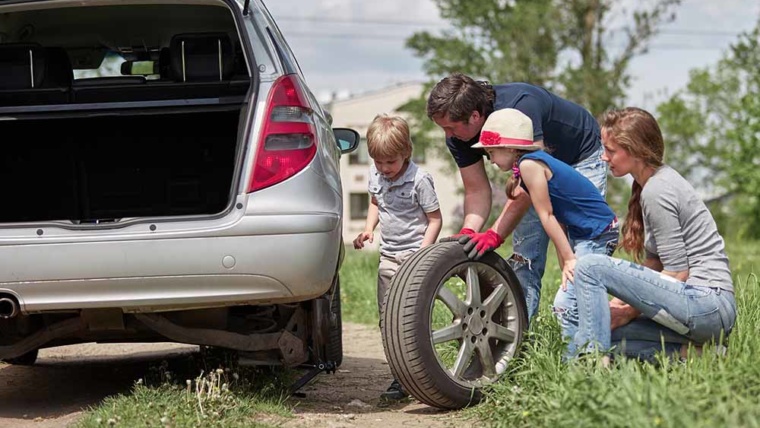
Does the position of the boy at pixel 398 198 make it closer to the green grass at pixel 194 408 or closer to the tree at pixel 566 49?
the green grass at pixel 194 408

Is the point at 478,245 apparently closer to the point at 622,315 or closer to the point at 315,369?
the point at 622,315

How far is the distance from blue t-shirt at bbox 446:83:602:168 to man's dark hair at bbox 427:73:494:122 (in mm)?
74

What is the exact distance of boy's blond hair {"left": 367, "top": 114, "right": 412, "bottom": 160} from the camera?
18.1 ft

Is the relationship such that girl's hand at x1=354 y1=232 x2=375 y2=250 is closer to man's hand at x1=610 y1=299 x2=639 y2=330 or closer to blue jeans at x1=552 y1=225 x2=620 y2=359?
blue jeans at x1=552 y1=225 x2=620 y2=359

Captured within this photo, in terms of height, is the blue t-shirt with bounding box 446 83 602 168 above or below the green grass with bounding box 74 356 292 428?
above

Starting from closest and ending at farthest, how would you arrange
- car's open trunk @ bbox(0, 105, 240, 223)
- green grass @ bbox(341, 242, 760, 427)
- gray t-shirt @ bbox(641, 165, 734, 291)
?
1. green grass @ bbox(341, 242, 760, 427)
2. gray t-shirt @ bbox(641, 165, 734, 291)
3. car's open trunk @ bbox(0, 105, 240, 223)

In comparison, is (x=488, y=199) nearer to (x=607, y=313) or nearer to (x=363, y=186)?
(x=607, y=313)

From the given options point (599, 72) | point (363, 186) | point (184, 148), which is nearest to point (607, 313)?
point (184, 148)

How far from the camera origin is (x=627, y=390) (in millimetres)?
3457

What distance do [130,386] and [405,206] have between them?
5.63 feet

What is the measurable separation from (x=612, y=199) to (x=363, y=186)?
23.8 m

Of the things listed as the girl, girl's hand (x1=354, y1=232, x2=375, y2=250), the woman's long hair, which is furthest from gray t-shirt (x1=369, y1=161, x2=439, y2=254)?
the woman's long hair

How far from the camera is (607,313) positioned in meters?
4.32

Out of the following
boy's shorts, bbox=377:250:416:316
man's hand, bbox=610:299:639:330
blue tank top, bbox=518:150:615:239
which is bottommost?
boy's shorts, bbox=377:250:416:316
